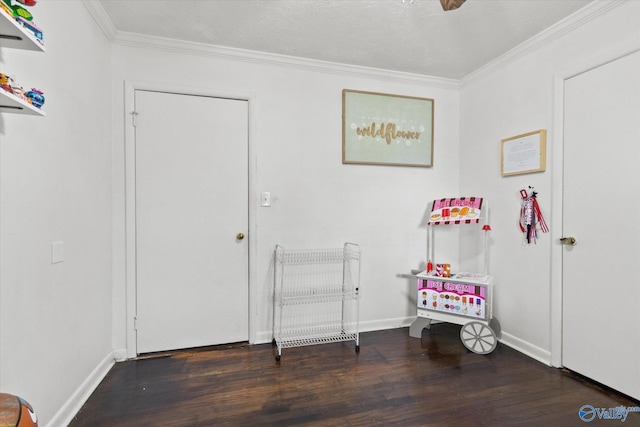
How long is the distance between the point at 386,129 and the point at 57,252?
8.48 feet

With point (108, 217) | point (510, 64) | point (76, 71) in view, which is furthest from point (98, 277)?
point (510, 64)

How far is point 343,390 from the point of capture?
194 cm

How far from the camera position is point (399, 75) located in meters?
2.94

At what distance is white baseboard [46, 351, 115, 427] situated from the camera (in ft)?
5.24

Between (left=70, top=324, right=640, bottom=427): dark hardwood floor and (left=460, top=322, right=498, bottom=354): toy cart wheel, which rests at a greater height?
(left=460, top=322, right=498, bottom=354): toy cart wheel

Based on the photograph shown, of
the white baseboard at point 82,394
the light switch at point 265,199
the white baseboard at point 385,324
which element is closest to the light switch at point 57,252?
the white baseboard at point 82,394

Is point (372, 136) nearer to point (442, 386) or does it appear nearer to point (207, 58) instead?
point (207, 58)

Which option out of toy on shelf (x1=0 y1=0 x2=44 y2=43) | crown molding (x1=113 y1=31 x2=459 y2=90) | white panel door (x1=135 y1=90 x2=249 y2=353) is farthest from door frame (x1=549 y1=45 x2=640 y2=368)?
toy on shelf (x1=0 y1=0 x2=44 y2=43)

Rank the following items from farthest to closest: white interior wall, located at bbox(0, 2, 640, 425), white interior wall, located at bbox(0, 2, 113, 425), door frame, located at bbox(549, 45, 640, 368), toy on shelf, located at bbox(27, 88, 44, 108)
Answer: door frame, located at bbox(549, 45, 640, 368) → white interior wall, located at bbox(0, 2, 640, 425) → white interior wall, located at bbox(0, 2, 113, 425) → toy on shelf, located at bbox(27, 88, 44, 108)

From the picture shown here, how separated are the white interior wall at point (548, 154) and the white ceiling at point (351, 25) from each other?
0.72ft

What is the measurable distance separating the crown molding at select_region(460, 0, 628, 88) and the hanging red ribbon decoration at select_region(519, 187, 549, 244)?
1099mm

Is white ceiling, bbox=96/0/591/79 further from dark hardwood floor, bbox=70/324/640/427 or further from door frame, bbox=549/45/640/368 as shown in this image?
dark hardwood floor, bbox=70/324/640/427

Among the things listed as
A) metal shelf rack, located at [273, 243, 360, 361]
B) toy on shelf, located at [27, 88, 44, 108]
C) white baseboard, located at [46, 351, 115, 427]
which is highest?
toy on shelf, located at [27, 88, 44, 108]

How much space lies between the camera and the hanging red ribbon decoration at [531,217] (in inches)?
91.9
